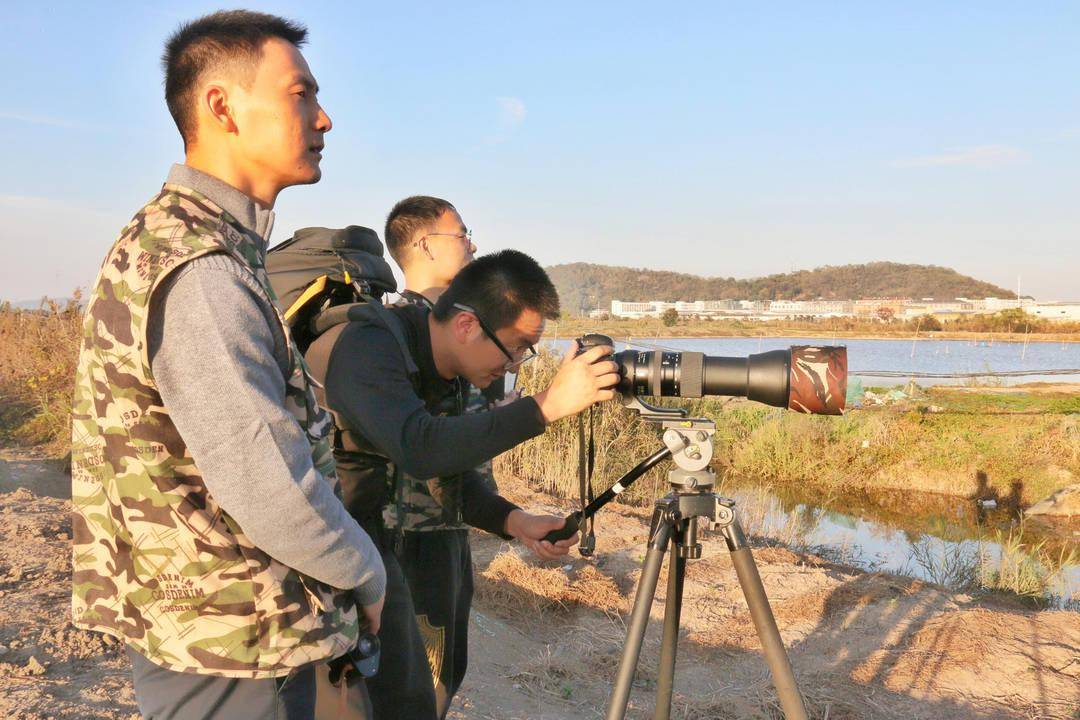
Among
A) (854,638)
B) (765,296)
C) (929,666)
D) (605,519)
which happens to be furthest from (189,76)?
(765,296)

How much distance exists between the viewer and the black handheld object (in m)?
1.57

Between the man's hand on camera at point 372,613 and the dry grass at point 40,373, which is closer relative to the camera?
the man's hand on camera at point 372,613

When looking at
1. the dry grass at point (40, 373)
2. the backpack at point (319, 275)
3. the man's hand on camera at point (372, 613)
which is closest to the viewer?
the man's hand on camera at point (372, 613)

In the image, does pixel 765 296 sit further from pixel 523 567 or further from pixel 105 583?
pixel 105 583

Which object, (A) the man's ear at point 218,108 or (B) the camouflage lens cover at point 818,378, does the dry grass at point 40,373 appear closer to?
(A) the man's ear at point 218,108

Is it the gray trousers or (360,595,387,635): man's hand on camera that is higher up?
(360,595,387,635): man's hand on camera

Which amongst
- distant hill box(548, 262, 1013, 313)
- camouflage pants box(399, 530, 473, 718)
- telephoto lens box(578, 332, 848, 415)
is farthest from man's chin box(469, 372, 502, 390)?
distant hill box(548, 262, 1013, 313)

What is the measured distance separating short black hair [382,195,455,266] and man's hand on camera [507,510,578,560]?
170cm

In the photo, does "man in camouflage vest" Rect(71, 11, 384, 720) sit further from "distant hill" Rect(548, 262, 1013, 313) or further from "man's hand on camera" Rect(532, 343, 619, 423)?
"distant hill" Rect(548, 262, 1013, 313)

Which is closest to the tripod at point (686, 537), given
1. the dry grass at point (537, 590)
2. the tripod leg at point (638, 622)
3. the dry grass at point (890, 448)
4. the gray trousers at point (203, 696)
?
the tripod leg at point (638, 622)

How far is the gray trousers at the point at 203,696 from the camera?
1344 mm

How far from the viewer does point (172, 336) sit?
4.04 ft

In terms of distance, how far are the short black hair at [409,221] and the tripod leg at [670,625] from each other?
6.78 ft

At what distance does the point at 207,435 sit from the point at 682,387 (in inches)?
47.7
